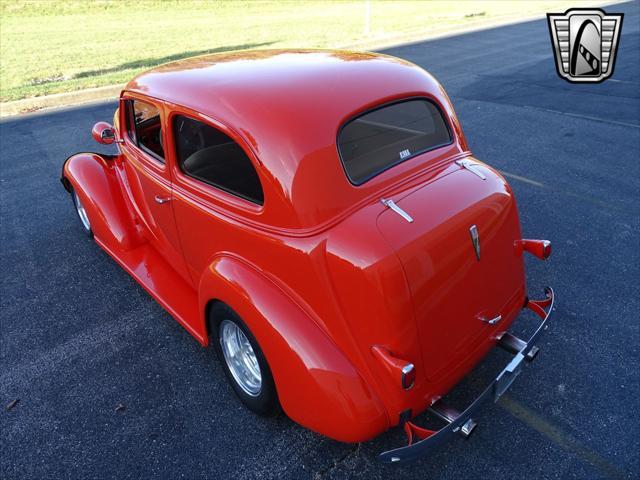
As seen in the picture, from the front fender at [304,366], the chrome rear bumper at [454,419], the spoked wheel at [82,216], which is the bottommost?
the spoked wheel at [82,216]

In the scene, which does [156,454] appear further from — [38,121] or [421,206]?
[38,121]

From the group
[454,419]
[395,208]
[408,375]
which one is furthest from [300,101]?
[454,419]

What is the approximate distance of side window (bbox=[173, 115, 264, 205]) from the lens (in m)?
2.60

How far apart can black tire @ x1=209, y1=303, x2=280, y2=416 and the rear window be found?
3.33 ft

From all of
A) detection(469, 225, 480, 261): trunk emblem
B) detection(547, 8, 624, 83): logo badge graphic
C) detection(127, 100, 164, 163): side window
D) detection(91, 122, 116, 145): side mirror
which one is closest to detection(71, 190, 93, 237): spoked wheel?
detection(91, 122, 116, 145): side mirror

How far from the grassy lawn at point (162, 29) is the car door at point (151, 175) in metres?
7.63

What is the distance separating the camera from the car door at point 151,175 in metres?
3.16

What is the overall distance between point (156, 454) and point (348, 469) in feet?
3.53

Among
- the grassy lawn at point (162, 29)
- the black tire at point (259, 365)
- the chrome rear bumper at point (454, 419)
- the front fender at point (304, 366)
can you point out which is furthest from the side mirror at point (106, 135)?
the grassy lawn at point (162, 29)

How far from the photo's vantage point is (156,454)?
2.62 meters

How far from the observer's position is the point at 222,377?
3.11m

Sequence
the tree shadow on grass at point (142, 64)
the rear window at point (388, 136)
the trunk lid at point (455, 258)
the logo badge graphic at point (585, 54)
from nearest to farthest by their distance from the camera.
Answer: the trunk lid at point (455, 258)
the rear window at point (388, 136)
the logo badge graphic at point (585, 54)
the tree shadow on grass at point (142, 64)

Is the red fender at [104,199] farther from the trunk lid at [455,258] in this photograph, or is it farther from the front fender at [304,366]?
the trunk lid at [455,258]

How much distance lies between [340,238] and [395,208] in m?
0.32
